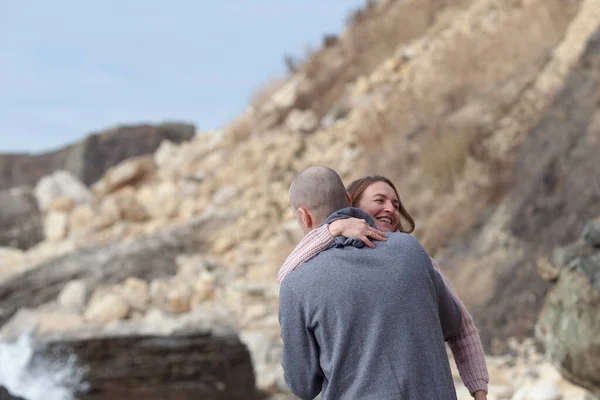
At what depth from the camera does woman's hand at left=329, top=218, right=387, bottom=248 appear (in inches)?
74.4

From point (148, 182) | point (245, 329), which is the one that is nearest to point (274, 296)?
point (245, 329)

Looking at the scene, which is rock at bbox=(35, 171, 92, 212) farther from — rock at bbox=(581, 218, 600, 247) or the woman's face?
the woman's face

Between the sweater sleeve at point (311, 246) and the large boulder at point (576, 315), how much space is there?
2.80 m

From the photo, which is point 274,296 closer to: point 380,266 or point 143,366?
point 143,366

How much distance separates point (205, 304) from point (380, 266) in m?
9.05

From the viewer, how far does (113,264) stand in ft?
40.4

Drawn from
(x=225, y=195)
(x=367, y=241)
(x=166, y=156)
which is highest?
(x=166, y=156)

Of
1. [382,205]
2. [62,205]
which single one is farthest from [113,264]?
[382,205]

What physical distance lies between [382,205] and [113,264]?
34.9ft

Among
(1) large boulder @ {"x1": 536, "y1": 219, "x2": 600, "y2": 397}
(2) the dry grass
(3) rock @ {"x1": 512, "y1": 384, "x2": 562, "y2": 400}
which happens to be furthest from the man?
(2) the dry grass

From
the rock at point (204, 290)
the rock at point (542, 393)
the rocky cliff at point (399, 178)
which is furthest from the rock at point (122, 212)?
the rock at point (542, 393)

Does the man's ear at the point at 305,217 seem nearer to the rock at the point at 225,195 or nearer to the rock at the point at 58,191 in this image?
the rock at the point at 225,195

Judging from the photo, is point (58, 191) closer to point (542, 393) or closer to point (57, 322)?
point (57, 322)

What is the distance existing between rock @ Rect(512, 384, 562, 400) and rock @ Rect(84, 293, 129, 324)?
654 centimetres
